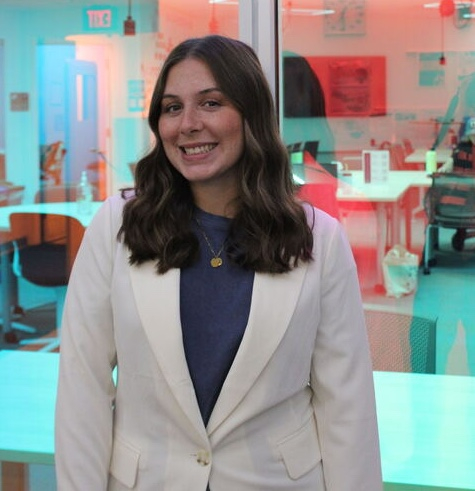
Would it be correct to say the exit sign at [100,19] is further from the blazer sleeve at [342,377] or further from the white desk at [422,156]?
the blazer sleeve at [342,377]

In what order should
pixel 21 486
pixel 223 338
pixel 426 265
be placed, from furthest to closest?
pixel 426 265 → pixel 21 486 → pixel 223 338

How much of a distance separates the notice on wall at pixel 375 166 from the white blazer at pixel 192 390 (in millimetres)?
2080

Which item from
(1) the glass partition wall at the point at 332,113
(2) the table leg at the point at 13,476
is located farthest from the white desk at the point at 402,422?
(1) the glass partition wall at the point at 332,113

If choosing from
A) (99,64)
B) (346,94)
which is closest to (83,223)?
(99,64)

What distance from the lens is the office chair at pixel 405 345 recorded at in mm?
3473

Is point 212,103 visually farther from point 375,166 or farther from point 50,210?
point 50,210

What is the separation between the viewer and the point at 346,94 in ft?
12.7

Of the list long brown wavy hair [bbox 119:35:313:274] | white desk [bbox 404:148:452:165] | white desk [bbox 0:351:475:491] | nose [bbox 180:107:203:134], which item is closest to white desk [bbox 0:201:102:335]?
white desk [bbox 0:351:475:491]

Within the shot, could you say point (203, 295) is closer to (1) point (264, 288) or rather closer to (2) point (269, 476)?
(1) point (264, 288)

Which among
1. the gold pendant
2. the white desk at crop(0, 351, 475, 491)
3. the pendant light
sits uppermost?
the pendant light

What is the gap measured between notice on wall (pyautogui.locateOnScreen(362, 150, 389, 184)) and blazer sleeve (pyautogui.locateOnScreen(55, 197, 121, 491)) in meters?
2.23

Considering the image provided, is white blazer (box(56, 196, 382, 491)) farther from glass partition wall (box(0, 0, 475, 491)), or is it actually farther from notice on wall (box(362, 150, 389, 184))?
notice on wall (box(362, 150, 389, 184))

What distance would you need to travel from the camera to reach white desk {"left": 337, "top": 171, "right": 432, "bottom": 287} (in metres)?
3.96

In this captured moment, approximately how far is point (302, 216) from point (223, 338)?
288mm
